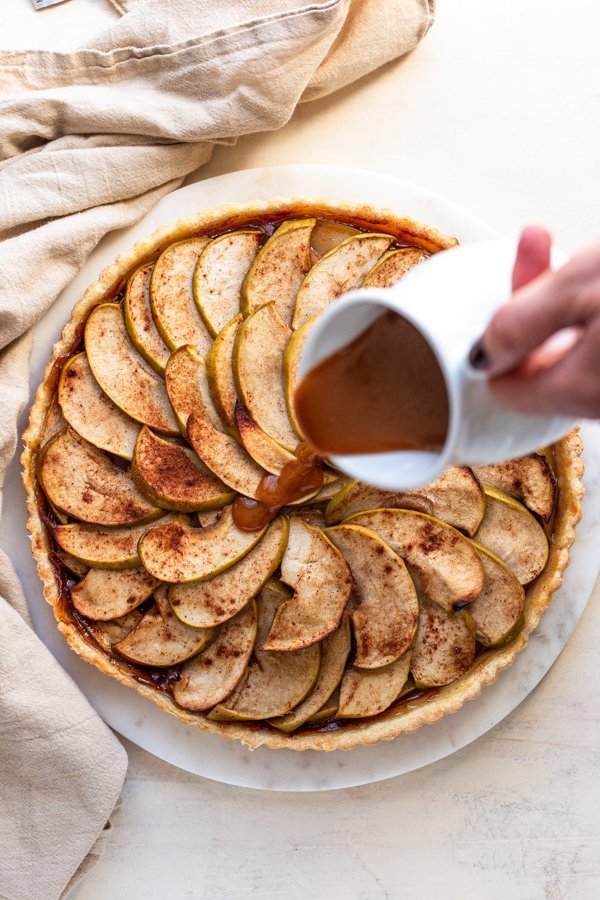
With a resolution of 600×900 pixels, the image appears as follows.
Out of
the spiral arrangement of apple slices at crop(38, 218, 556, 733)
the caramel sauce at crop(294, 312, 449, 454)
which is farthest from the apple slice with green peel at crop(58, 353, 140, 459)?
the caramel sauce at crop(294, 312, 449, 454)

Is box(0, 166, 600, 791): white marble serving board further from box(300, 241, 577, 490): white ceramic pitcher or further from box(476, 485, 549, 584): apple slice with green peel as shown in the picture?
box(300, 241, 577, 490): white ceramic pitcher

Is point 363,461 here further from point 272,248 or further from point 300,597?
point 272,248

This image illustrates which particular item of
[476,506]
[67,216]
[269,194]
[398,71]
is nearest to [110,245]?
[67,216]

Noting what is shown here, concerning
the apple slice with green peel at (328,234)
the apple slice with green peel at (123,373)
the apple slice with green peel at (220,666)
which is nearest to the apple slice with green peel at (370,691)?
the apple slice with green peel at (220,666)

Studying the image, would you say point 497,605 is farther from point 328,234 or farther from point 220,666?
point 328,234

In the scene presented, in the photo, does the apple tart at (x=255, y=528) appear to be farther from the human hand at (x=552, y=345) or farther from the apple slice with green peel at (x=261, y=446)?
the human hand at (x=552, y=345)

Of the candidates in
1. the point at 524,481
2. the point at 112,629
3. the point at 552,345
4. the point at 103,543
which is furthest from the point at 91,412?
the point at 552,345
